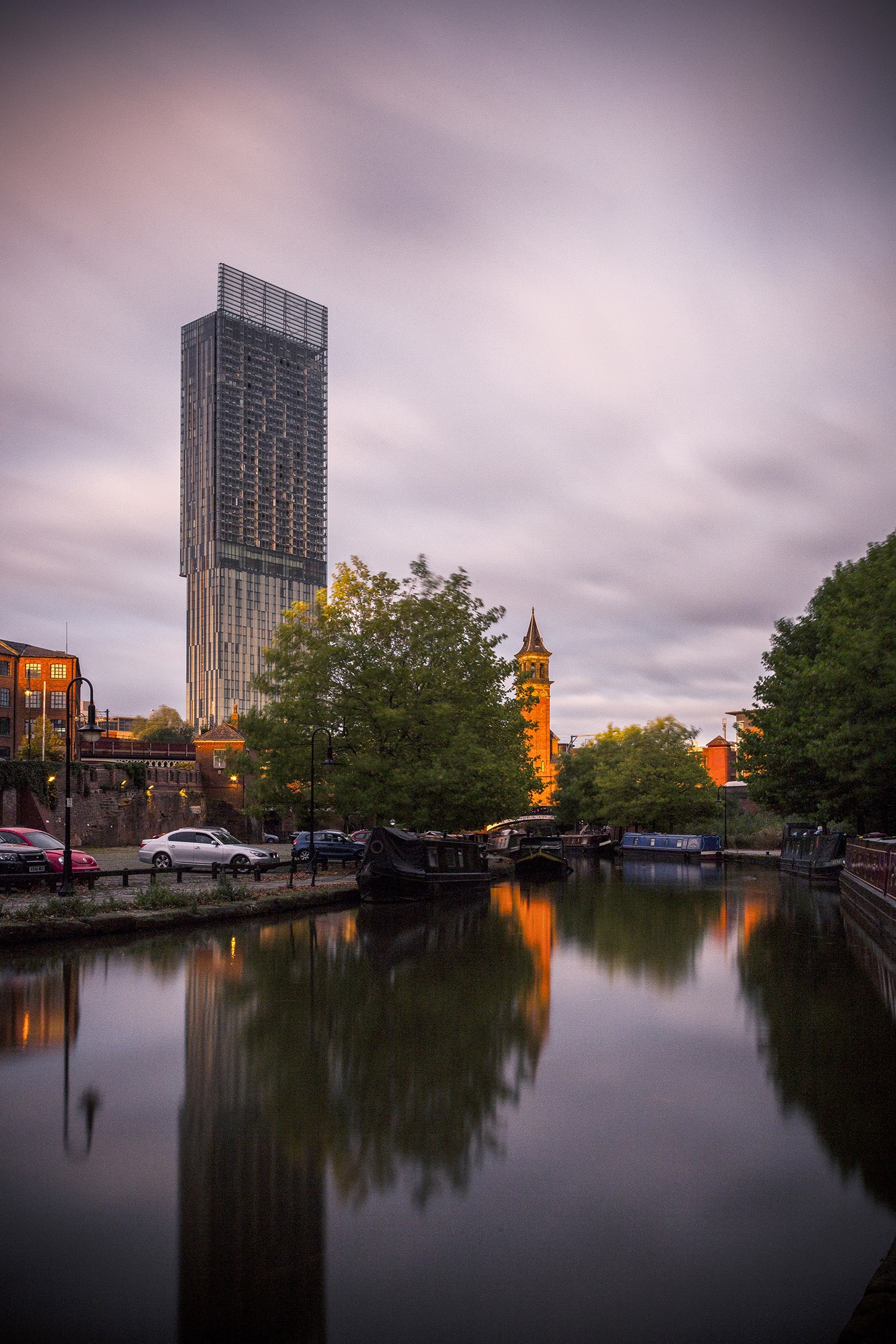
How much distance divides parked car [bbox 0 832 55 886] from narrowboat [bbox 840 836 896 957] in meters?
19.5

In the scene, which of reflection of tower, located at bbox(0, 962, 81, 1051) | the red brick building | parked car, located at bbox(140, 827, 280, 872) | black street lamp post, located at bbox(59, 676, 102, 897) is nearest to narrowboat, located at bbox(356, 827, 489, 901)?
parked car, located at bbox(140, 827, 280, 872)

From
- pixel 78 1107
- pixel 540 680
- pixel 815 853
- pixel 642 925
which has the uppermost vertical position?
pixel 540 680

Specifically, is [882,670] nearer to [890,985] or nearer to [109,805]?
[890,985]

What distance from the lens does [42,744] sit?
7506cm

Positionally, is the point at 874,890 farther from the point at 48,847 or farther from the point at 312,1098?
the point at 48,847

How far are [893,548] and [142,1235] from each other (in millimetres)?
35944

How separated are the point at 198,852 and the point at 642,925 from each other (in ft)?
60.5

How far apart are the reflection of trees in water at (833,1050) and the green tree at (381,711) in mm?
18469

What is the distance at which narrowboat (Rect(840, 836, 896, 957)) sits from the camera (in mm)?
20750

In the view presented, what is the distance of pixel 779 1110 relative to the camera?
8258 mm

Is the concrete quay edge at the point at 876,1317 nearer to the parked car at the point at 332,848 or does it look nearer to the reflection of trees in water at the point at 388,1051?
the reflection of trees in water at the point at 388,1051

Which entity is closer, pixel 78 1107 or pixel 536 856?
pixel 78 1107

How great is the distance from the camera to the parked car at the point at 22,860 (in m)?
25.8

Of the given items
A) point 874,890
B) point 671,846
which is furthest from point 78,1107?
point 671,846
